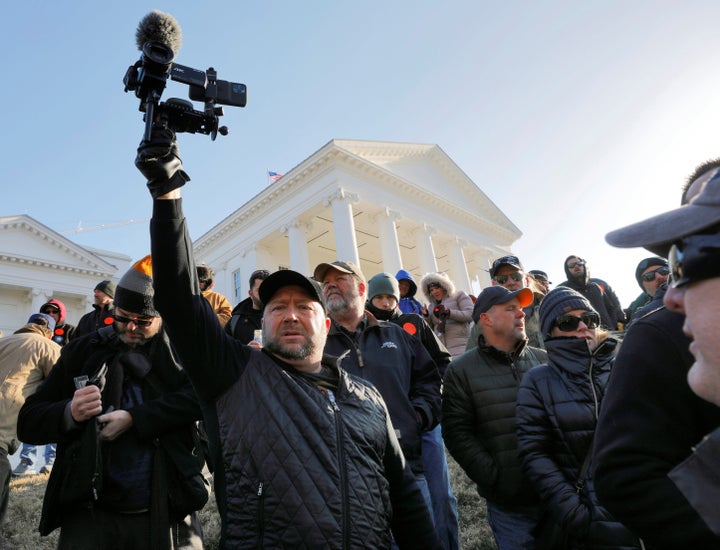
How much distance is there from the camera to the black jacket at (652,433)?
1.16 meters

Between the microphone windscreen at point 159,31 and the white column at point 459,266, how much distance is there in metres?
29.4

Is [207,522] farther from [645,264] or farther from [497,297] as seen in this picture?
[645,264]

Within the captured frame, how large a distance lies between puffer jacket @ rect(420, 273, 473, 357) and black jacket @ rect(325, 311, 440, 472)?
3.05m

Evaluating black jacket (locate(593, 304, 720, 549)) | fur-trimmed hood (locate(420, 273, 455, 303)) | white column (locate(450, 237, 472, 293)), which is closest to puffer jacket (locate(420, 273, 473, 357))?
fur-trimmed hood (locate(420, 273, 455, 303))

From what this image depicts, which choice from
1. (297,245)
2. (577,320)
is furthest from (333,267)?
(297,245)

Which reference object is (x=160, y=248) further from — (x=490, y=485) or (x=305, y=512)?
(x=490, y=485)

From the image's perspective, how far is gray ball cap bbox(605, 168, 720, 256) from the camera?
1.01 metres

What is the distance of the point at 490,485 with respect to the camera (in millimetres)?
3264

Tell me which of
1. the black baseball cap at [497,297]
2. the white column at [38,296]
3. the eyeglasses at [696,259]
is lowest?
the eyeglasses at [696,259]

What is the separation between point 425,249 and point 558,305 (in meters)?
26.5

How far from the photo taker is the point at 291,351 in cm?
228

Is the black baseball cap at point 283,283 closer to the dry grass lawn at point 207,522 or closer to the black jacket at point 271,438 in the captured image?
the black jacket at point 271,438

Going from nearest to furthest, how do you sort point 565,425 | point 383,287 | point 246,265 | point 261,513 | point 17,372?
point 261,513 → point 565,425 → point 17,372 → point 383,287 → point 246,265

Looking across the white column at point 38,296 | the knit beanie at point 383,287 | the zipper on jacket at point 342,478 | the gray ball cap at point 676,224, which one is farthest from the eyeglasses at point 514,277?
the white column at point 38,296
